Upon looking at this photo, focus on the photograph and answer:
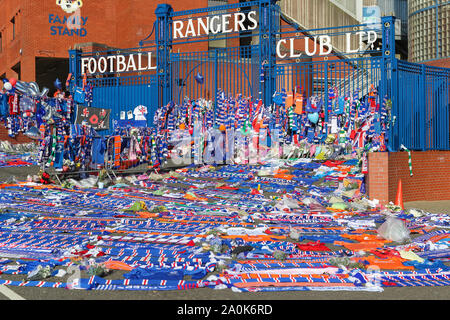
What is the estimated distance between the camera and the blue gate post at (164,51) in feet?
65.1

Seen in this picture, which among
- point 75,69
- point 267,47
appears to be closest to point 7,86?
point 75,69

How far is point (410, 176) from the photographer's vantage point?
514 inches

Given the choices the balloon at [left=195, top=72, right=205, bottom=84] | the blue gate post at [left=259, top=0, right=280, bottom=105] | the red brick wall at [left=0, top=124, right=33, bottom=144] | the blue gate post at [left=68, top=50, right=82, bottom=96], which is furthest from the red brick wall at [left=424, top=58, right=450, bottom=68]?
the red brick wall at [left=0, top=124, right=33, bottom=144]

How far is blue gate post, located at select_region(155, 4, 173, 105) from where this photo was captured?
1983 cm

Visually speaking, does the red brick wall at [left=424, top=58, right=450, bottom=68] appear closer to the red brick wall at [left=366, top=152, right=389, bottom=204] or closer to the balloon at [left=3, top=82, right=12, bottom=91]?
the red brick wall at [left=366, top=152, right=389, bottom=204]

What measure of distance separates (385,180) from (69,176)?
8854 millimetres

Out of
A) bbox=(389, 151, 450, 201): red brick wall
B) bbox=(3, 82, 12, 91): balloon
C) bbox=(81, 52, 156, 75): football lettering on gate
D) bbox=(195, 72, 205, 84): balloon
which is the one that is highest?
bbox=(81, 52, 156, 75): football lettering on gate

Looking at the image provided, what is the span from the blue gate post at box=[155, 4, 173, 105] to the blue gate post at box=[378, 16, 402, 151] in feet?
28.4

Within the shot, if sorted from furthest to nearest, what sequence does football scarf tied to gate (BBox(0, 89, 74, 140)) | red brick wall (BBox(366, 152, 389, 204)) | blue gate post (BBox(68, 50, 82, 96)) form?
blue gate post (BBox(68, 50, 82, 96))
football scarf tied to gate (BBox(0, 89, 74, 140))
red brick wall (BBox(366, 152, 389, 204))

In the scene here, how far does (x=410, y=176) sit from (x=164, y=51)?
1129 centimetres

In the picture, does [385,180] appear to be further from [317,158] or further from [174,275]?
[174,275]

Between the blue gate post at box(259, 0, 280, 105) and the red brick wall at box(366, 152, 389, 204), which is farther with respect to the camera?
the blue gate post at box(259, 0, 280, 105)

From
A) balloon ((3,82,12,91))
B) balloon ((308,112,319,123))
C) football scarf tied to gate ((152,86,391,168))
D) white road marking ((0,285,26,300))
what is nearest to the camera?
white road marking ((0,285,26,300))

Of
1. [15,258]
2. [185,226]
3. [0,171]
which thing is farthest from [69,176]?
[15,258]
